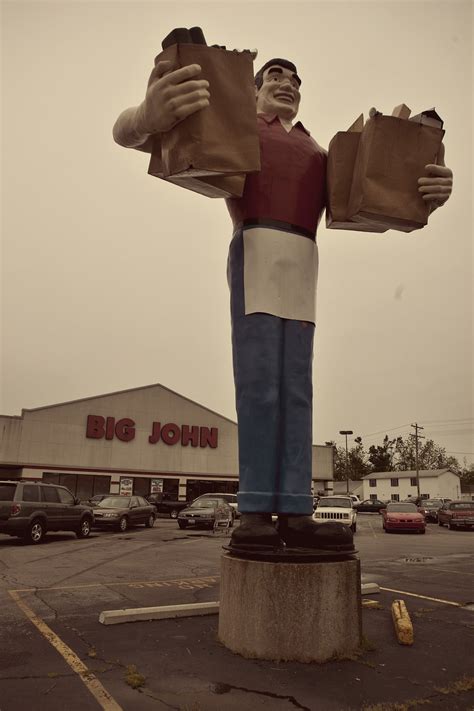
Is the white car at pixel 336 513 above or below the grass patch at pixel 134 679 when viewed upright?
below

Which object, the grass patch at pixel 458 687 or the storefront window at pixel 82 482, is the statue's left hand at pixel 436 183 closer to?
the grass patch at pixel 458 687

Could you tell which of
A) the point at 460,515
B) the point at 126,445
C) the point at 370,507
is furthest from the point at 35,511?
the point at 370,507

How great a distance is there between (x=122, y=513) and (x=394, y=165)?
1549cm

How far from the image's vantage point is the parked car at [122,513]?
55.5ft

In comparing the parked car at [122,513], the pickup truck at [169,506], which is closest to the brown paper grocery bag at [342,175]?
the parked car at [122,513]

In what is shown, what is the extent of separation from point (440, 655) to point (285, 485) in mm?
1578

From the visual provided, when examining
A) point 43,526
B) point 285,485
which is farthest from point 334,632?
point 43,526

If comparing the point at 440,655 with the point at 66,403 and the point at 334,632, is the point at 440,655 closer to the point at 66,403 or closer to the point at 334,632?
the point at 334,632

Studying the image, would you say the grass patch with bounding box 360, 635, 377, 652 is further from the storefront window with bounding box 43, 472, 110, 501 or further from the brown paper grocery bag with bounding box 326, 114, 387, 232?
the storefront window with bounding box 43, 472, 110, 501

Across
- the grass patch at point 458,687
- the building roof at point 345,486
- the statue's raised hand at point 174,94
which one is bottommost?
the building roof at point 345,486

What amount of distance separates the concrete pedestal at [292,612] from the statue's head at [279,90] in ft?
12.0

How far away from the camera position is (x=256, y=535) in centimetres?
383

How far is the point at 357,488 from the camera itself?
78562 mm

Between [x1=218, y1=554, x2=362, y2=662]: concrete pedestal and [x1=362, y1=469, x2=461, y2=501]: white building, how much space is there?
61260mm
